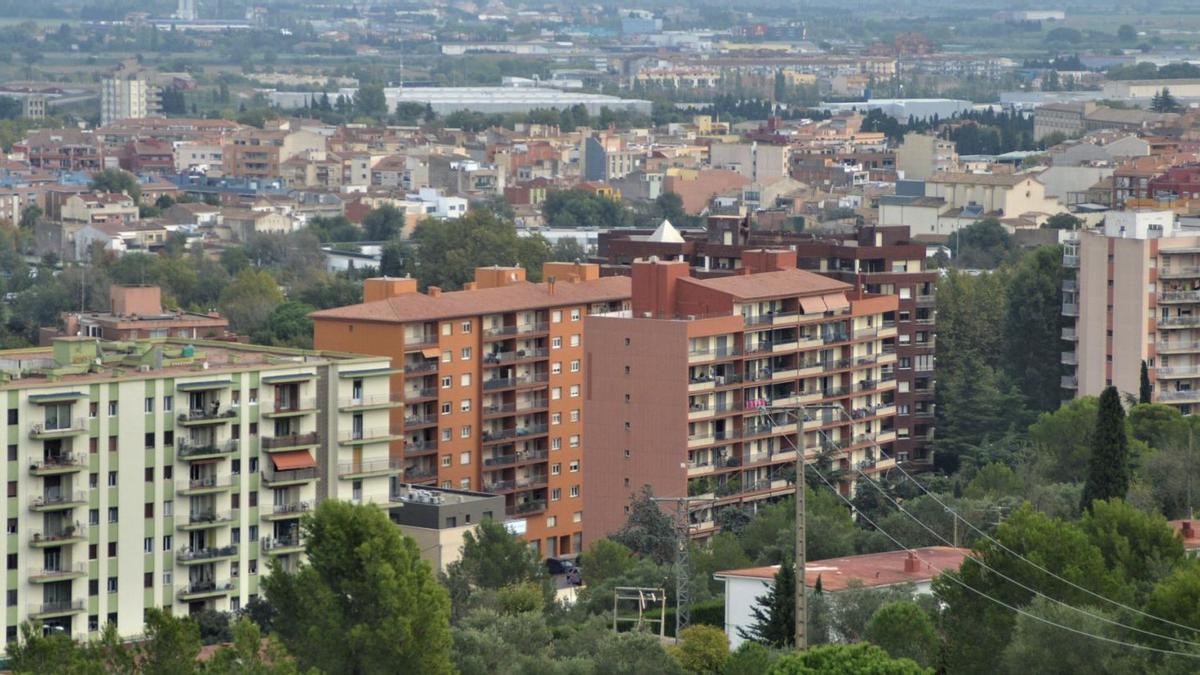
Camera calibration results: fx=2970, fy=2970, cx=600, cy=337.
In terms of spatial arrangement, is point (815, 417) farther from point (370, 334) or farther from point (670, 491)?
point (370, 334)

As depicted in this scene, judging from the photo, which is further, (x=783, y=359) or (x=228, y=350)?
(x=783, y=359)

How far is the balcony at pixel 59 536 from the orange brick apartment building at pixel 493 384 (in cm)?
882

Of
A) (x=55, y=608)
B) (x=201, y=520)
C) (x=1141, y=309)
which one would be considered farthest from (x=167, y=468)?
(x=1141, y=309)

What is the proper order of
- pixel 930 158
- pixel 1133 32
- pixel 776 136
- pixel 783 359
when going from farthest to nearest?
pixel 1133 32
pixel 776 136
pixel 930 158
pixel 783 359

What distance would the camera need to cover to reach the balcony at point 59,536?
85.1 ft

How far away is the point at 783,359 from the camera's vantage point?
36.2 metres

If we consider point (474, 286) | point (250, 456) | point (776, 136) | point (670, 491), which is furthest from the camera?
point (776, 136)

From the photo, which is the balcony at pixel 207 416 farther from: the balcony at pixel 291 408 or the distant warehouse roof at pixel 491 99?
the distant warehouse roof at pixel 491 99

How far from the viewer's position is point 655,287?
1391 inches

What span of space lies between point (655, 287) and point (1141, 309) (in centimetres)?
744

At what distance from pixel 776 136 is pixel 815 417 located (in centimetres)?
6537

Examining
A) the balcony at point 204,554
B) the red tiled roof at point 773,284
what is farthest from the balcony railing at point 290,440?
the red tiled roof at point 773,284

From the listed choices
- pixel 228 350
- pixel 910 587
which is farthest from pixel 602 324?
pixel 910 587

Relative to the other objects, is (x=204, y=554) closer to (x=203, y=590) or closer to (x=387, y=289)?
(x=203, y=590)
